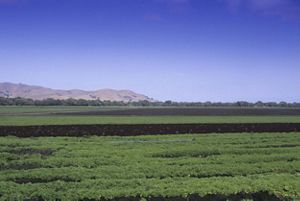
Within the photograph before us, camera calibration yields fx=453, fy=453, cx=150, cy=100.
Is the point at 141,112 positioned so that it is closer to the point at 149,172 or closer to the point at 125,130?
the point at 125,130

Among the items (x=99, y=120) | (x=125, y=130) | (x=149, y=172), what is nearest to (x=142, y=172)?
(x=149, y=172)

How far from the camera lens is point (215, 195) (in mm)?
17172

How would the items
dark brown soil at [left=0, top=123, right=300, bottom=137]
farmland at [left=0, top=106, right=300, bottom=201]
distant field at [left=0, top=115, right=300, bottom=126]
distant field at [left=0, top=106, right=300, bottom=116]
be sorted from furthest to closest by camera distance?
distant field at [left=0, top=106, right=300, bottom=116] → distant field at [left=0, top=115, right=300, bottom=126] → dark brown soil at [left=0, top=123, right=300, bottom=137] → farmland at [left=0, top=106, right=300, bottom=201]

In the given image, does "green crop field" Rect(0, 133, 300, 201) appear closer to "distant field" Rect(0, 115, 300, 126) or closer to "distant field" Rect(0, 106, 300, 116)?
"distant field" Rect(0, 115, 300, 126)

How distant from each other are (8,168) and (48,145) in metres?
8.73

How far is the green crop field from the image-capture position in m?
17.1

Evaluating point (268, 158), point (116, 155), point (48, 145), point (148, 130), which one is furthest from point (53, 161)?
point (148, 130)

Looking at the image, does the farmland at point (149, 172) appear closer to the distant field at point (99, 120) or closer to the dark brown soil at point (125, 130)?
the dark brown soil at point (125, 130)

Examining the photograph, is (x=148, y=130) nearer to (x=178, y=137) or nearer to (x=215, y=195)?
(x=178, y=137)

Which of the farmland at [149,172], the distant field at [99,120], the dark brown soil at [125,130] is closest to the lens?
the farmland at [149,172]

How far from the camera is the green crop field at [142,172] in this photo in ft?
56.2

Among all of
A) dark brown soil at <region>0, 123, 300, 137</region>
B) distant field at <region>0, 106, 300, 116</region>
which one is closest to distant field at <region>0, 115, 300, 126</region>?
dark brown soil at <region>0, 123, 300, 137</region>

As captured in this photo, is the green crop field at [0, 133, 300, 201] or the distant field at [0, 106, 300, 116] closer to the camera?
the green crop field at [0, 133, 300, 201]

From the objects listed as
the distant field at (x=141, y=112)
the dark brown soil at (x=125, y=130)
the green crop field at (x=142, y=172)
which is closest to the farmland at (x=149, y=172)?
the green crop field at (x=142, y=172)
